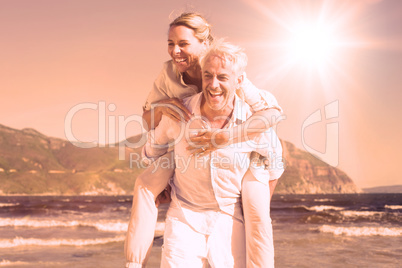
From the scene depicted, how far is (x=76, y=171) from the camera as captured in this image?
108 meters

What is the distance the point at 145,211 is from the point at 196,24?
1.46 metres

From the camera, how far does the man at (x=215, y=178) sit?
2.86 metres

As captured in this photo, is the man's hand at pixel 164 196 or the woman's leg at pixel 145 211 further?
the man's hand at pixel 164 196

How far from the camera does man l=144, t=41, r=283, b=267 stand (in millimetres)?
2863

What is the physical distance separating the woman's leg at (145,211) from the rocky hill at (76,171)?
84162 millimetres

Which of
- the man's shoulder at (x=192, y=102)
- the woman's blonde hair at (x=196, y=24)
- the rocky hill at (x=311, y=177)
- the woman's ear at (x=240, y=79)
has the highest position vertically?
the woman's blonde hair at (x=196, y=24)

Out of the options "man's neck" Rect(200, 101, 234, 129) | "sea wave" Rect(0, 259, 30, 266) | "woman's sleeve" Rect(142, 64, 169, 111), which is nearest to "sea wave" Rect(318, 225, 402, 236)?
"sea wave" Rect(0, 259, 30, 266)

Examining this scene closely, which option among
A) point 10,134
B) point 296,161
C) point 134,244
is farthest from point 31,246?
point 10,134

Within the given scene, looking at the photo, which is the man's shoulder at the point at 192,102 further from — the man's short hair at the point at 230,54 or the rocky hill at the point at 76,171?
the rocky hill at the point at 76,171

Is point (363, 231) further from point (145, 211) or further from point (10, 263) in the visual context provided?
point (145, 211)

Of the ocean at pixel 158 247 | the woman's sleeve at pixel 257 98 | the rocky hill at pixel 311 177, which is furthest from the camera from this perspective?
the rocky hill at pixel 311 177

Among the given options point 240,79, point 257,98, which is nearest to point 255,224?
point 257,98

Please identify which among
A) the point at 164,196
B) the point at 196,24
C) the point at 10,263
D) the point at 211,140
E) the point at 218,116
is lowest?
the point at 10,263

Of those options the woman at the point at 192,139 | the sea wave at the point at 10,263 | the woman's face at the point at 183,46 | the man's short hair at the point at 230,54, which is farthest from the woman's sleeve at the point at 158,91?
the sea wave at the point at 10,263
